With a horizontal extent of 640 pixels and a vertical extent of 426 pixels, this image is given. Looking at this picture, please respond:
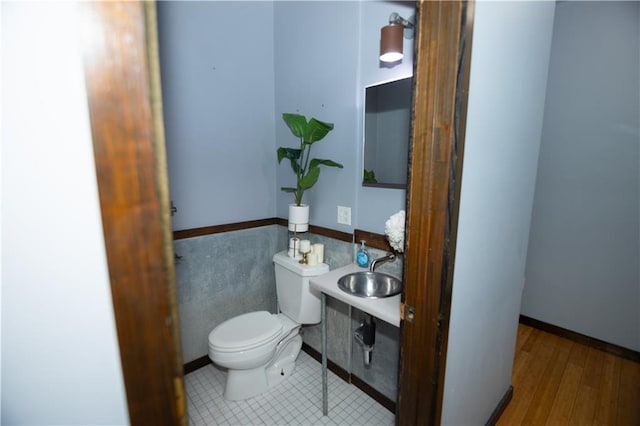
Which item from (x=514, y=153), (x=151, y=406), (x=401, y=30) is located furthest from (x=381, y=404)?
(x=401, y=30)

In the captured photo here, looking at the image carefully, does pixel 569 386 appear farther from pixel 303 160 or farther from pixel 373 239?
pixel 303 160

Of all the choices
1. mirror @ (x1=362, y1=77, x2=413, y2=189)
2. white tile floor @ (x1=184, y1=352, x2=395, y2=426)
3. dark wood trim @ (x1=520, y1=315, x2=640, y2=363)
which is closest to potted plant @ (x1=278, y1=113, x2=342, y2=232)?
mirror @ (x1=362, y1=77, x2=413, y2=189)

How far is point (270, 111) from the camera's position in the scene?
2.18 meters

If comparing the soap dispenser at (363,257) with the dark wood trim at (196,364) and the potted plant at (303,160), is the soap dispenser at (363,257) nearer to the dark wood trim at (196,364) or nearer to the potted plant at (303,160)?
the potted plant at (303,160)

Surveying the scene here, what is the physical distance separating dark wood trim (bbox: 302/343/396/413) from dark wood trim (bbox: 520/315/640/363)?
1.68 metres

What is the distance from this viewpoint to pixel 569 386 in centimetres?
184

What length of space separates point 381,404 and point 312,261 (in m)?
0.95

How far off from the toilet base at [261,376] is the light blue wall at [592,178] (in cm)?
218

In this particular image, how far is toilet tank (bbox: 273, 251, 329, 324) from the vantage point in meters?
1.83

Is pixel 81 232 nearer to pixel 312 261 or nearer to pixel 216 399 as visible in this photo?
pixel 312 261

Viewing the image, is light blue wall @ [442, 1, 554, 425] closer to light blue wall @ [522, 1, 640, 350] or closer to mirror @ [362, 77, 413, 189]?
mirror @ [362, 77, 413, 189]

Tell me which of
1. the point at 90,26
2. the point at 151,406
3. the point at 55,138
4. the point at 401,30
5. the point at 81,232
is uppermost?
the point at 401,30

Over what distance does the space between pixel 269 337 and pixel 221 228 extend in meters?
0.80

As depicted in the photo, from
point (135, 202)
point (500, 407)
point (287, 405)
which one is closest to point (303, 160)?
point (287, 405)
